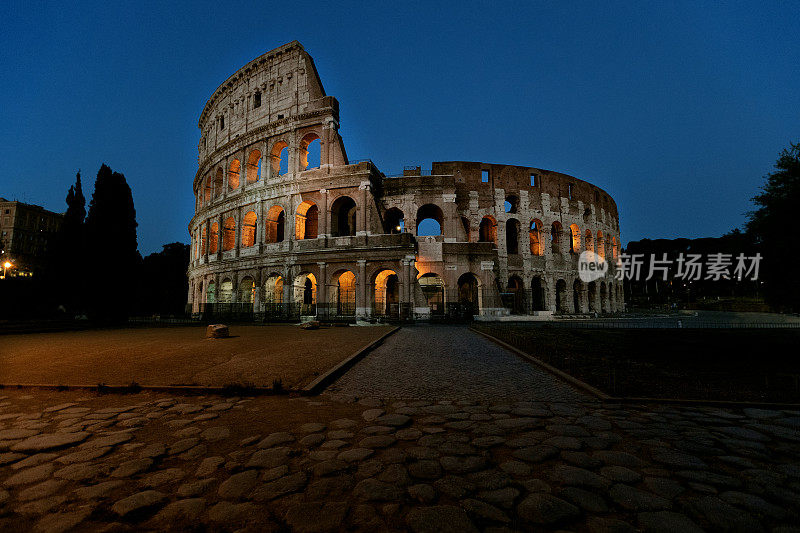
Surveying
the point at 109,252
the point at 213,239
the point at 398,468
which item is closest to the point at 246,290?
the point at 213,239

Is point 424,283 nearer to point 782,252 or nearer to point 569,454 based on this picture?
point 782,252

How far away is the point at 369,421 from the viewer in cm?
339

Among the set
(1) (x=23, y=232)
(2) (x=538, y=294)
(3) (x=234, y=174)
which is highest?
(1) (x=23, y=232)

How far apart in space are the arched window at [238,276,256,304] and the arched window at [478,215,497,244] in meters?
18.5

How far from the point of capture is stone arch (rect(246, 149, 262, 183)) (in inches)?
1070

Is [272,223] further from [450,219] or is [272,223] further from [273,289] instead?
[450,219]

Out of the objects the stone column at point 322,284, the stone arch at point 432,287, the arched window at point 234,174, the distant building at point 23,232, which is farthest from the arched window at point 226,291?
the distant building at point 23,232

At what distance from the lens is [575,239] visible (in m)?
31.4

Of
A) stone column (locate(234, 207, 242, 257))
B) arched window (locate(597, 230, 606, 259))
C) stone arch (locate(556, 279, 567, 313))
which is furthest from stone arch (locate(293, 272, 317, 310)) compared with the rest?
arched window (locate(597, 230, 606, 259))

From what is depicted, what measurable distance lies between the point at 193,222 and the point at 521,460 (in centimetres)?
3780

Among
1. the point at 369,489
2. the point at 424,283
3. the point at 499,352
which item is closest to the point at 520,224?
the point at 424,283

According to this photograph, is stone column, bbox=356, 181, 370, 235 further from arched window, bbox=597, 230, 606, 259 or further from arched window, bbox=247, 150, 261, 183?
arched window, bbox=597, 230, 606, 259

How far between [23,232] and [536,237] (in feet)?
279

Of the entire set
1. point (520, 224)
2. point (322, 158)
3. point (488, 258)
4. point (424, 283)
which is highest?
point (322, 158)
